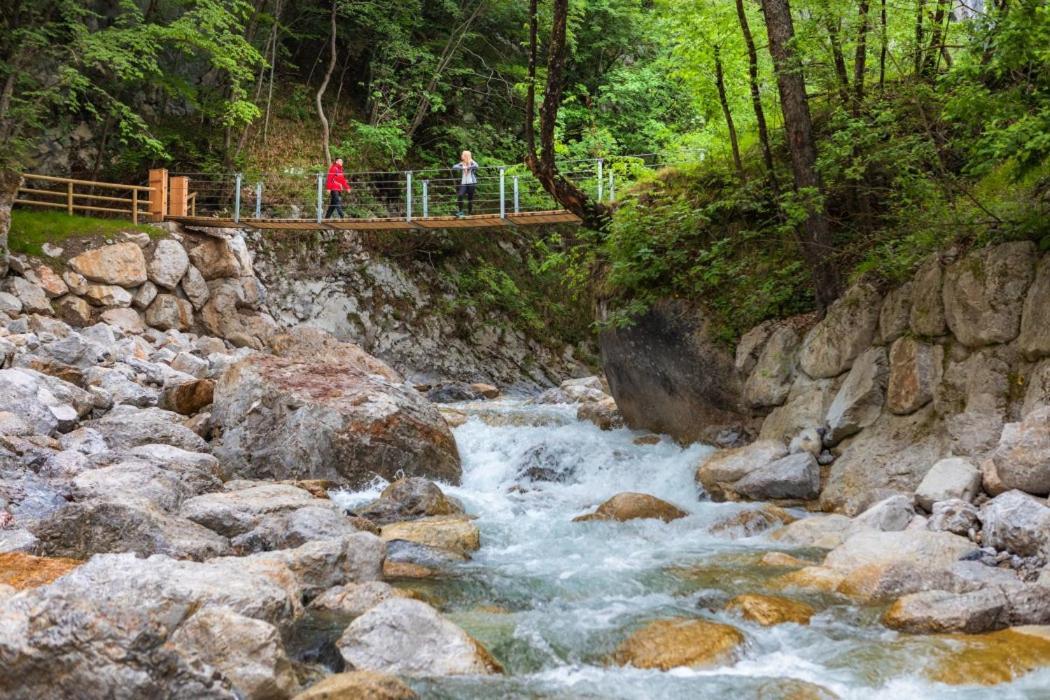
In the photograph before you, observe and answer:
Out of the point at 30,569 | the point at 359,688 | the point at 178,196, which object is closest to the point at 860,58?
the point at 359,688

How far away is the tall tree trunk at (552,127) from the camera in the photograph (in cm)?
859

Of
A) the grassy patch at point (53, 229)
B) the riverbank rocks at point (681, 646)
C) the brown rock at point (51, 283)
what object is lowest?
the riverbank rocks at point (681, 646)

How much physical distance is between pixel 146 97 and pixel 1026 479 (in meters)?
18.6

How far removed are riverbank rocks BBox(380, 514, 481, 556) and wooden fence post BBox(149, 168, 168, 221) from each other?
38.7 ft

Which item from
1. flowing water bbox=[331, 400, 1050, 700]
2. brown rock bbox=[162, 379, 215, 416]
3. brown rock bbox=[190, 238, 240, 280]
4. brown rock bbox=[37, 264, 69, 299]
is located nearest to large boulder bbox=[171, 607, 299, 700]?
flowing water bbox=[331, 400, 1050, 700]

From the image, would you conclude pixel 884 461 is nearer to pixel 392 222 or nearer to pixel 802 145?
pixel 802 145

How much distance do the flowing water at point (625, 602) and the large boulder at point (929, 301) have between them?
2.24 metres

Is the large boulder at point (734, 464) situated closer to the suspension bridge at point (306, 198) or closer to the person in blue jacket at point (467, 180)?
the suspension bridge at point (306, 198)

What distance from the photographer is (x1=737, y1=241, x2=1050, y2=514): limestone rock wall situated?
6272 mm

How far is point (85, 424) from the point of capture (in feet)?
29.2

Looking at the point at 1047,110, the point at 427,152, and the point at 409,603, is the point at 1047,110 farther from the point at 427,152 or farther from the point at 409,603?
the point at 427,152

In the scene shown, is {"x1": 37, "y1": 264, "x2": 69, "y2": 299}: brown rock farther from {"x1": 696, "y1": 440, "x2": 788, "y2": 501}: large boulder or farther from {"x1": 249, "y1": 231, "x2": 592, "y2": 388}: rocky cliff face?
{"x1": 696, "y1": 440, "x2": 788, "y2": 501}: large boulder

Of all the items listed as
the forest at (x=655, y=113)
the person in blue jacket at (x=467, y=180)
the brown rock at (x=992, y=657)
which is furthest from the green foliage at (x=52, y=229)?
the brown rock at (x=992, y=657)

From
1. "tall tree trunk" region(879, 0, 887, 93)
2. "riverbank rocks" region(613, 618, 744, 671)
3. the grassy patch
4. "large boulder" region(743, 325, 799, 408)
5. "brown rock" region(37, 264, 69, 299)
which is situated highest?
"tall tree trunk" region(879, 0, 887, 93)
